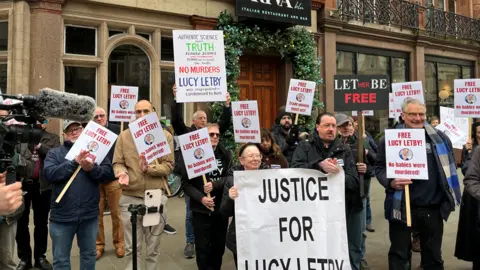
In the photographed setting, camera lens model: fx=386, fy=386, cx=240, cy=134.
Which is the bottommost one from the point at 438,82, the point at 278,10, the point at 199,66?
the point at 199,66

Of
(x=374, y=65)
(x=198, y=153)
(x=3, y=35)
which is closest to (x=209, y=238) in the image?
(x=198, y=153)

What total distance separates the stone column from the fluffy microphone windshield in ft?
20.1

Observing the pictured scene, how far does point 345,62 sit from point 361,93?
9.01 meters

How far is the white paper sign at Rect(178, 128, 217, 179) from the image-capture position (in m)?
4.01

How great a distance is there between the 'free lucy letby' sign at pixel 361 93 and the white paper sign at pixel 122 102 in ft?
10.6

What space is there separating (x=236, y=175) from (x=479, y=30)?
17.9 meters

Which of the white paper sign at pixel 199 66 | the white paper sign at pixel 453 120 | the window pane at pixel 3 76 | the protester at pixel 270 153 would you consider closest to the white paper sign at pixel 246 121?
the protester at pixel 270 153

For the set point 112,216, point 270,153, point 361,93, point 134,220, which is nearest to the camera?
point 134,220

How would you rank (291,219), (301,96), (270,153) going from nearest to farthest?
(291,219), (270,153), (301,96)

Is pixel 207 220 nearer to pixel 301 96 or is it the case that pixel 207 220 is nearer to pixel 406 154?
pixel 406 154

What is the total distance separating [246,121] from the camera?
5.80 meters

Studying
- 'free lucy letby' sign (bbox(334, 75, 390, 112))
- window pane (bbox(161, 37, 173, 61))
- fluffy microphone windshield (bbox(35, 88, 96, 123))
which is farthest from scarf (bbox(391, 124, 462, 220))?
window pane (bbox(161, 37, 173, 61))

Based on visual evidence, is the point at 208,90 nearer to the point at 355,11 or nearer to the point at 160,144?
the point at 160,144

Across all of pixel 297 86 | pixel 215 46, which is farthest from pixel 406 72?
pixel 215 46
